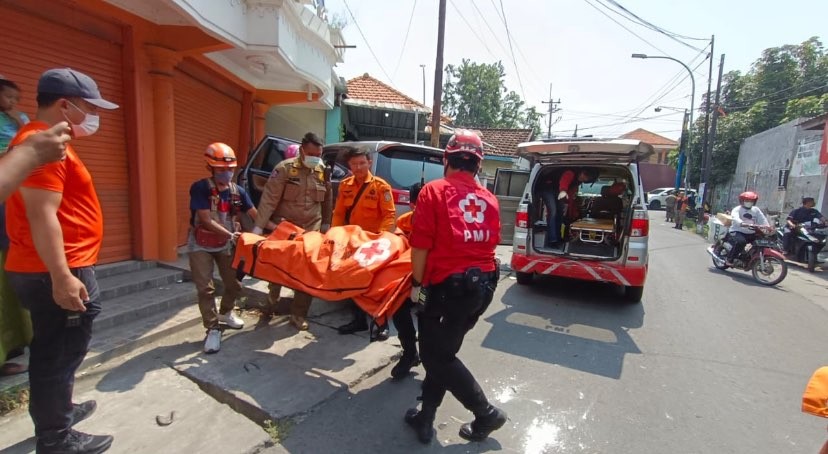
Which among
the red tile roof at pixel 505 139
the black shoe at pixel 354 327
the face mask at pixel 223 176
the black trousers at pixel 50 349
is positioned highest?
the red tile roof at pixel 505 139

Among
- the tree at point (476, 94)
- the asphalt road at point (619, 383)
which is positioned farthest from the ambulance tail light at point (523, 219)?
the tree at point (476, 94)

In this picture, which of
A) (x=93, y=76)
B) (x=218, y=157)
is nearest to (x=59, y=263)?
(x=218, y=157)

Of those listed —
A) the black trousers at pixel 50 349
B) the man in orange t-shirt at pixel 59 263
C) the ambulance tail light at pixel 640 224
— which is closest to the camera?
the man in orange t-shirt at pixel 59 263

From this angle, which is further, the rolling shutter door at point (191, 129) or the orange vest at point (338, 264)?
the rolling shutter door at point (191, 129)

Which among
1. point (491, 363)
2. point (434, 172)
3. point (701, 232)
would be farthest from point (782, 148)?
point (491, 363)

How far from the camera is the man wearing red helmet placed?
3.45 metres

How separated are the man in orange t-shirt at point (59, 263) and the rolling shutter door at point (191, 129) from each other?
412 cm

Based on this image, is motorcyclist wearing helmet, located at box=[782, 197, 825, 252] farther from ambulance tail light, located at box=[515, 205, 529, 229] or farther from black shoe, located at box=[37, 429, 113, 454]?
black shoe, located at box=[37, 429, 113, 454]

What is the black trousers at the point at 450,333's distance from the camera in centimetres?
249

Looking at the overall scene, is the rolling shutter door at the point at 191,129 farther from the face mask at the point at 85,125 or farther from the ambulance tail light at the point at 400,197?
the face mask at the point at 85,125

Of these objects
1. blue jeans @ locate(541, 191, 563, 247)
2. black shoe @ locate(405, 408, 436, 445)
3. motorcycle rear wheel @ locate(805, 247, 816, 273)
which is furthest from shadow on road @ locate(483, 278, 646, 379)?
motorcycle rear wheel @ locate(805, 247, 816, 273)

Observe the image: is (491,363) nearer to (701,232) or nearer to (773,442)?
(773,442)

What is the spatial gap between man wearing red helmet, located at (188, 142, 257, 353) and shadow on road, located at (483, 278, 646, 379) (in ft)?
8.32

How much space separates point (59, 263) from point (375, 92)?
1443 cm
